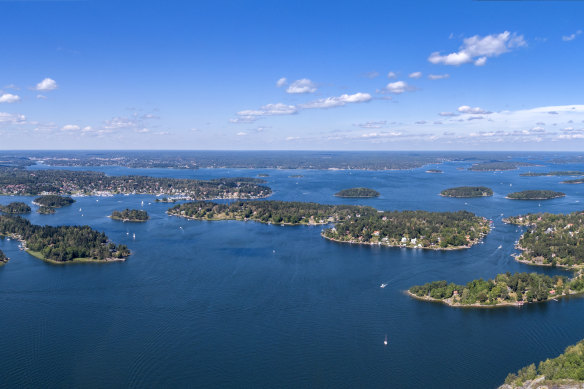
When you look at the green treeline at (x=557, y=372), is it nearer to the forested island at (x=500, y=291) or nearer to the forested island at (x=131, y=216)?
the forested island at (x=500, y=291)

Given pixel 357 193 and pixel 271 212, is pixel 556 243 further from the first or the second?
pixel 357 193

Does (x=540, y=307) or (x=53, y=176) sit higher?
(x=53, y=176)

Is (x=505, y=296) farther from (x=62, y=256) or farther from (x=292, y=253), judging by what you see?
(x=62, y=256)

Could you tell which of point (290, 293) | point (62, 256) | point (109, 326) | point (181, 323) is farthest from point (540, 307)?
point (62, 256)

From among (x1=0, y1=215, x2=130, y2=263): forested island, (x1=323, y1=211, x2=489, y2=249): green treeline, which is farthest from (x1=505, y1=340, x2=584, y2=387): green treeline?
(x1=0, y1=215, x2=130, y2=263): forested island

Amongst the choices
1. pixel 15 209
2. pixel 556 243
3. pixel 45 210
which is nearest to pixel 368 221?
pixel 556 243

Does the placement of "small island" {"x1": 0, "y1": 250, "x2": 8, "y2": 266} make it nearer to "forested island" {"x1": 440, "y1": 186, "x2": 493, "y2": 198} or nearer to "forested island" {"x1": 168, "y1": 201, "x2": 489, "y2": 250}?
"forested island" {"x1": 168, "y1": 201, "x2": 489, "y2": 250}

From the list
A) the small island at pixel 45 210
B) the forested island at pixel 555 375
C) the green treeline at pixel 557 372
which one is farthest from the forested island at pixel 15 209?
the green treeline at pixel 557 372
